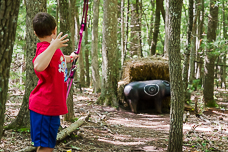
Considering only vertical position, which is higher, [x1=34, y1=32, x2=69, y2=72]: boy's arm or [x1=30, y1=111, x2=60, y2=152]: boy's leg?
[x1=34, y1=32, x2=69, y2=72]: boy's arm

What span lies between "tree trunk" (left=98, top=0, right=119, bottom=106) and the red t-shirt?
22.3ft

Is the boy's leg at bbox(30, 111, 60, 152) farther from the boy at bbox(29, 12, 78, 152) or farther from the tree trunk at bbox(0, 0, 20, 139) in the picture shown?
the tree trunk at bbox(0, 0, 20, 139)

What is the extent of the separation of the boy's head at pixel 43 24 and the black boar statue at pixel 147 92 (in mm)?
6631

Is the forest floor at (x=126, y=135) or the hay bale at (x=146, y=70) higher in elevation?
the hay bale at (x=146, y=70)

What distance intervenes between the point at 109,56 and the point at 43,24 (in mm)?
6996

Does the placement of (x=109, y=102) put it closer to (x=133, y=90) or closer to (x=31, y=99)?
(x=133, y=90)

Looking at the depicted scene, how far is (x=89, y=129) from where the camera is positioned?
225 inches

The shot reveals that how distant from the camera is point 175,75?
426 cm

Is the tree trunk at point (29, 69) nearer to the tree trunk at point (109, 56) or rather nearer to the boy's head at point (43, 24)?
the boy's head at point (43, 24)

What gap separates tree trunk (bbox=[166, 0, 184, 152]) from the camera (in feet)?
13.6

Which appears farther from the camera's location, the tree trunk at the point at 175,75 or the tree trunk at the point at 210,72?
the tree trunk at the point at 210,72

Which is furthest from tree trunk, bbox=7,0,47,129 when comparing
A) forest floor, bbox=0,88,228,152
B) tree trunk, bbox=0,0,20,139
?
tree trunk, bbox=0,0,20,139

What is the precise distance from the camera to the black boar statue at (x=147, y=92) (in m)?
8.85

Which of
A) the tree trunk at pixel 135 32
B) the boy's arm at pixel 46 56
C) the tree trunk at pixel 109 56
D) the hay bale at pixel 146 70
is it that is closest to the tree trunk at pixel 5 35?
the boy's arm at pixel 46 56
